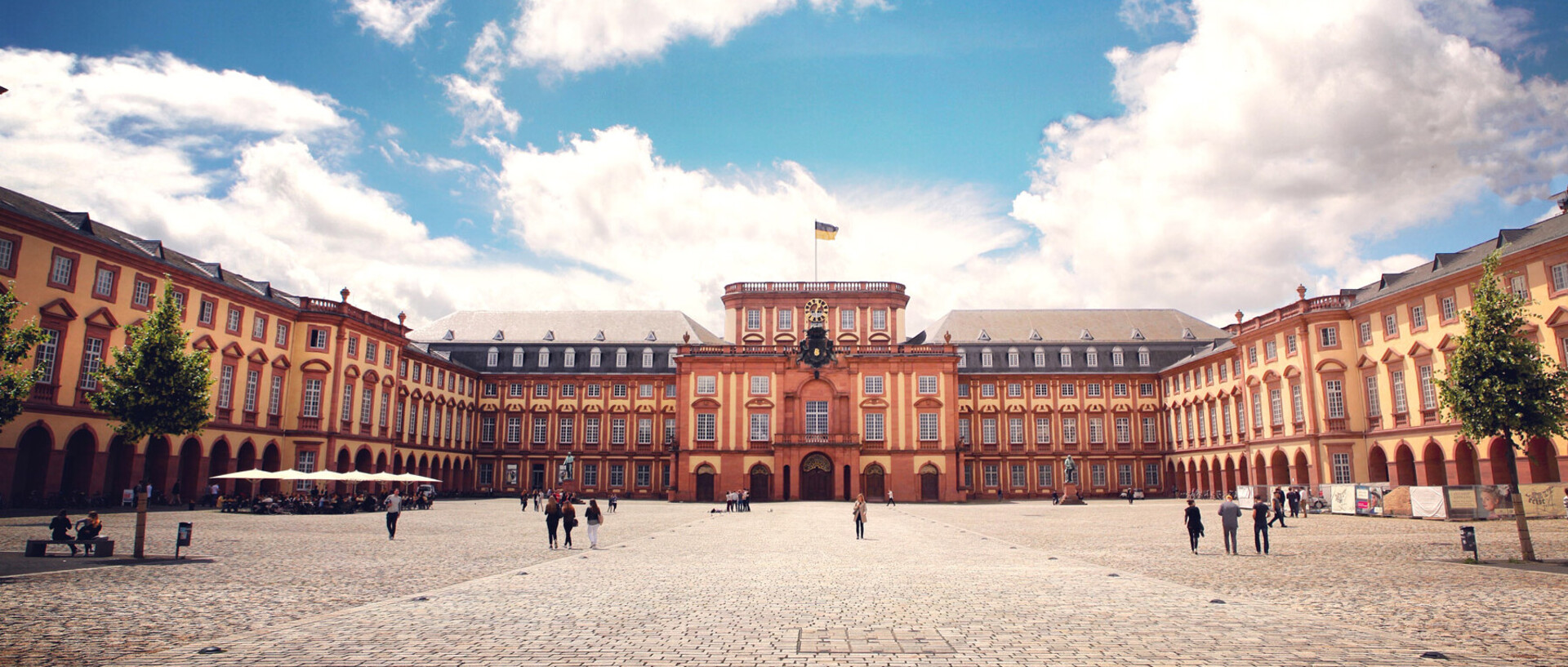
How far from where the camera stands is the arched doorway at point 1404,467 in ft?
159

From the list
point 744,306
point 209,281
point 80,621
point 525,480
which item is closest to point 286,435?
point 209,281

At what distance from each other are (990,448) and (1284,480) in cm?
2557

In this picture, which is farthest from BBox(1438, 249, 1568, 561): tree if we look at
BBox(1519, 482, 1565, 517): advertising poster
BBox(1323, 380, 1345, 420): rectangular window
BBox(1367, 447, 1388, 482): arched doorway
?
BBox(1323, 380, 1345, 420): rectangular window

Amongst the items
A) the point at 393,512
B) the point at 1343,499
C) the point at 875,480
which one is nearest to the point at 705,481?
the point at 875,480

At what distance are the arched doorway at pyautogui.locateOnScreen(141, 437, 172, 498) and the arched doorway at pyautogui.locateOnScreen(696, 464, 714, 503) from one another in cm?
3657

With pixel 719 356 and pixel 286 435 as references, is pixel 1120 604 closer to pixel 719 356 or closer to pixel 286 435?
pixel 286 435

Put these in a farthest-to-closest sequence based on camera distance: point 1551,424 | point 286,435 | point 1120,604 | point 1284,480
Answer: point 1284,480 → point 286,435 → point 1551,424 → point 1120,604

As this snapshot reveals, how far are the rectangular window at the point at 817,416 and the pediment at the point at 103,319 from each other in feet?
152

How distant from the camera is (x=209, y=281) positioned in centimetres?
4562

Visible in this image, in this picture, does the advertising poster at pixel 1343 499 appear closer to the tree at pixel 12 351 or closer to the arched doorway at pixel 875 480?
the arched doorway at pixel 875 480

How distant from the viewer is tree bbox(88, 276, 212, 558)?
29094 millimetres

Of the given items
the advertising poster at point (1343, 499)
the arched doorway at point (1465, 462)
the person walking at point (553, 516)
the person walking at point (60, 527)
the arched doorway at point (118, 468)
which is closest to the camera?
the person walking at point (60, 527)

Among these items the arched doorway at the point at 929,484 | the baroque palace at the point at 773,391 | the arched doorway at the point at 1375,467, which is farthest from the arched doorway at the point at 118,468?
the arched doorway at the point at 1375,467

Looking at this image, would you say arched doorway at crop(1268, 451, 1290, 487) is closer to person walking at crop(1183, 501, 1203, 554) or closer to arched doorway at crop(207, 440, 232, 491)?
person walking at crop(1183, 501, 1203, 554)
